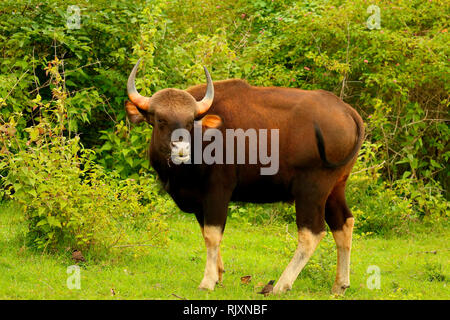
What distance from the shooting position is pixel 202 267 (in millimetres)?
7508

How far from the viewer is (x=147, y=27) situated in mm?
9875

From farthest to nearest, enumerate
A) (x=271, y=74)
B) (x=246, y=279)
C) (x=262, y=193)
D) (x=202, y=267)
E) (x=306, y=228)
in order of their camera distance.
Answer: (x=271, y=74) → (x=202, y=267) → (x=246, y=279) → (x=262, y=193) → (x=306, y=228)

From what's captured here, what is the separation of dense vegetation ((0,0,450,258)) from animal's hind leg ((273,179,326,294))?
2233mm

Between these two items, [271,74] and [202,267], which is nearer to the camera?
[202,267]

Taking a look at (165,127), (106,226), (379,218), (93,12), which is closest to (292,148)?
(165,127)

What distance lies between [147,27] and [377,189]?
411cm

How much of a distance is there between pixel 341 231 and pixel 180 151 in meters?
1.86

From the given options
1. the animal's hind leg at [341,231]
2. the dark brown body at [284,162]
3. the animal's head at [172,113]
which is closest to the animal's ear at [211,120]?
the animal's head at [172,113]

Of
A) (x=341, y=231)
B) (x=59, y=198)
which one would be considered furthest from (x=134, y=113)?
(x=341, y=231)

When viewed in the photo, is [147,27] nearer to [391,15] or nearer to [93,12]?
[93,12]

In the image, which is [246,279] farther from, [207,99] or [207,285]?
[207,99]

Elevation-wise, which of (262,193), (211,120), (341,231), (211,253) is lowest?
(211,253)

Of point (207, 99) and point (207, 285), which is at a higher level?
point (207, 99)

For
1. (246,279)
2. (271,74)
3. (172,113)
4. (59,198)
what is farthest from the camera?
(271,74)
